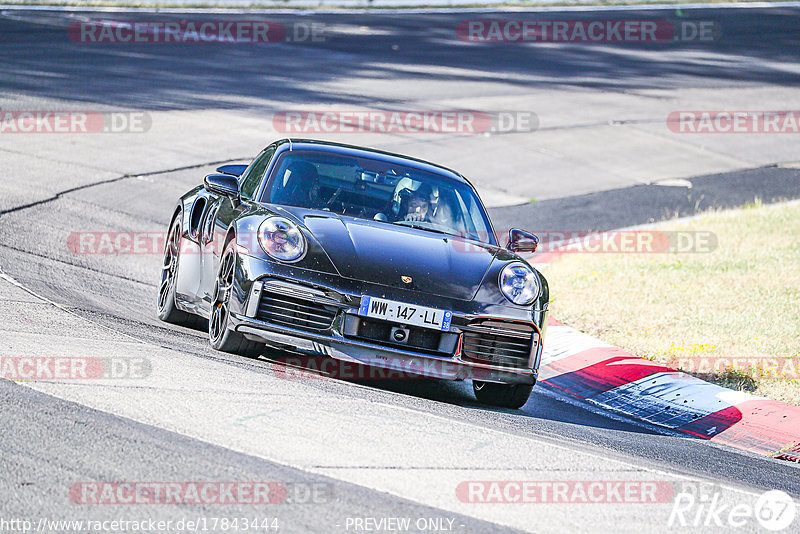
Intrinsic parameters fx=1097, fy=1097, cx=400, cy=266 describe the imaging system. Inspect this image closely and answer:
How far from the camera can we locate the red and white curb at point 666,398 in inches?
276

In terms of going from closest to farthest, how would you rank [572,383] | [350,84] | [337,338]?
[337,338]
[572,383]
[350,84]

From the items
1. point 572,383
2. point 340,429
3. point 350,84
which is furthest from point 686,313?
point 350,84

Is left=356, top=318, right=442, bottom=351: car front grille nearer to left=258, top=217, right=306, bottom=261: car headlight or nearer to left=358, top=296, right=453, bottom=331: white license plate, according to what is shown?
left=358, top=296, right=453, bottom=331: white license plate

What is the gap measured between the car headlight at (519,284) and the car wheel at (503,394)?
57 cm

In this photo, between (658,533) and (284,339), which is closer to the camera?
(658,533)

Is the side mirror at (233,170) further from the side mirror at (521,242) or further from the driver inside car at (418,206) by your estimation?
the side mirror at (521,242)

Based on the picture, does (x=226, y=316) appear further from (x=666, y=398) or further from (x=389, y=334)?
(x=666, y=398)

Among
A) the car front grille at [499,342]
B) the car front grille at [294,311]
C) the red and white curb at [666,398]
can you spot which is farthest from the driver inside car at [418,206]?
the red and white curb at [666,398]

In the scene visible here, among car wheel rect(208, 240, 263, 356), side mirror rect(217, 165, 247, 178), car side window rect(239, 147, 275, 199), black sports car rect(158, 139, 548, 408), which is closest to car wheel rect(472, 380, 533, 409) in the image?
black sports car rect(158, 139, 548, 408)

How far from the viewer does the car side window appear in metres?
7.51

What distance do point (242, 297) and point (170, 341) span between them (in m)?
0.95

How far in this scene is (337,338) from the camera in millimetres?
6070

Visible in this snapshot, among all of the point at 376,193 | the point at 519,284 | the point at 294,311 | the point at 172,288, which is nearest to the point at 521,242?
the point at 519,284

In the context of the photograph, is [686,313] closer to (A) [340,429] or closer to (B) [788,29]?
(A) [340,429]
